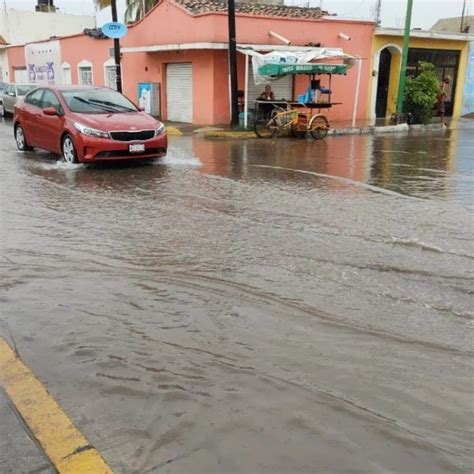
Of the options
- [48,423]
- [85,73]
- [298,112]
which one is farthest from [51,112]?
[85,73]

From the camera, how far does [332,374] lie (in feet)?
11.5

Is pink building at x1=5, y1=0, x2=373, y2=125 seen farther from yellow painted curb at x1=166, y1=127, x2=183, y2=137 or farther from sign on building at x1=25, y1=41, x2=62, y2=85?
sign on building at x1=25, y1=41, x2=62, y2=85

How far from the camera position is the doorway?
25.4 metres

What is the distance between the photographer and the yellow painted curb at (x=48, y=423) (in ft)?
8.77

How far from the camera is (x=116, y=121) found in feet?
35.9

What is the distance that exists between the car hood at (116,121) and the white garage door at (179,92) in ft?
35.3

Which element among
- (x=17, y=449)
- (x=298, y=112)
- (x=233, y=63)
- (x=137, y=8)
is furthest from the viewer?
(x=137, y=8)

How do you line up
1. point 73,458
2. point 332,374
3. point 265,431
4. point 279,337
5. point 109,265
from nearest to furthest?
point 73,458
point 265,431
point 332,374
point 279,337
point 109,265

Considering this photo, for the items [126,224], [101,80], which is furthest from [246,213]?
[101,80]

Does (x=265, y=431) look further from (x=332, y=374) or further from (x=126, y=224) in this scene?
(x=126, y=224)

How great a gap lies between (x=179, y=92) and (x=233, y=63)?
4451mm

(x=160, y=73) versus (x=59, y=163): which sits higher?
(x=160, y=73)

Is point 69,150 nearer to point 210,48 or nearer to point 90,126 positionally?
point 90,126

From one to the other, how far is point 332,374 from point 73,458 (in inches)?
60.9
